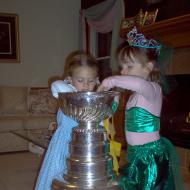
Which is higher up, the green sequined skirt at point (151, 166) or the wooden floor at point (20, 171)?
the green sequined skirt at point (151, 166)

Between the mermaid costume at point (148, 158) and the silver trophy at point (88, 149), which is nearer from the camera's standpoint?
the silver trophy at point (88, 149)

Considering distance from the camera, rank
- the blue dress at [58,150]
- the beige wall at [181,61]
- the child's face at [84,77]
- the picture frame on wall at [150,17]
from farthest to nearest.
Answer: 1. the picture frame on wall at [150,17]
2. the beige wall at [181,61]
3. the child's face at [84,77]
4. the blue dress at [58,150]

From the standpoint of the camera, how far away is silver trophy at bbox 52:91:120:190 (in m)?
0.67

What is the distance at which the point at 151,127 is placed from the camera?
1.39 m

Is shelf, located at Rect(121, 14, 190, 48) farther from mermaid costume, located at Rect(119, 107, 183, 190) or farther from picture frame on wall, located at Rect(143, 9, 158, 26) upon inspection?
mermaid costume, located at Rect(119, 107, 183, 190)

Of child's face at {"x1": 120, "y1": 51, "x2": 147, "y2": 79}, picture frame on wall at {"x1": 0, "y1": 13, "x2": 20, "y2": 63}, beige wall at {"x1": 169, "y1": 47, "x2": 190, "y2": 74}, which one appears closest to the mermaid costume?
child's face at {"x1": 120, "y1": 51, "x2": 147, "y2": 79}

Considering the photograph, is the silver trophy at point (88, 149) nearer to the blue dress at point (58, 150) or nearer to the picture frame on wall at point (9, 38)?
the blue dress at point (58, 150)

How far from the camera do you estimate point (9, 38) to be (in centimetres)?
537

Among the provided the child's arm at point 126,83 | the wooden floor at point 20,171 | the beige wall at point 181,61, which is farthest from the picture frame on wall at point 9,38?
the child's arm at point 126,83

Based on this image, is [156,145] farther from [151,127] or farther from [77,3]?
[77,3]

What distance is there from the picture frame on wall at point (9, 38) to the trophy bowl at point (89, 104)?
485cm

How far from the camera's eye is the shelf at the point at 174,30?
3361 mm

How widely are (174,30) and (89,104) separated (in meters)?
3.08

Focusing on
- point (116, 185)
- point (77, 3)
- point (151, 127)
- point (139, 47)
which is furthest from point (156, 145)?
point (77, 3)
